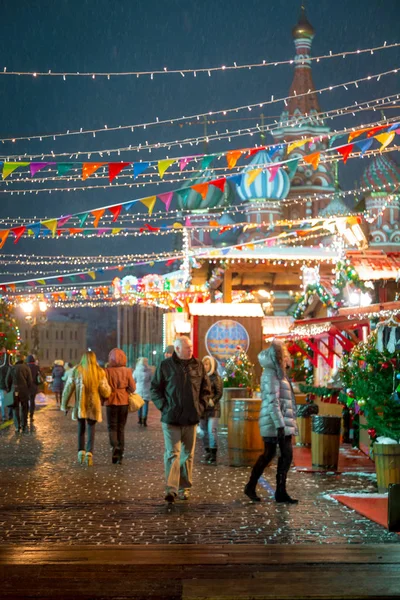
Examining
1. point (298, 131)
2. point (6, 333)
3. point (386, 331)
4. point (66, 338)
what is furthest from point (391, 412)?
point (66, 338)

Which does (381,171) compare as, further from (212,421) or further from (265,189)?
(212,421)

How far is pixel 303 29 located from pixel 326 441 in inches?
3103

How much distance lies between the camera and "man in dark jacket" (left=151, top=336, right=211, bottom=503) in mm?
11212

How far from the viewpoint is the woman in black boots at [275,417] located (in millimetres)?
11086

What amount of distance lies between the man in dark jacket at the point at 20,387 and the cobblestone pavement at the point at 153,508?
618cm

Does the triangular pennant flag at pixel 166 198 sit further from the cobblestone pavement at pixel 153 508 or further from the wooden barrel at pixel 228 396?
the wooden barrel at pixel 228 396

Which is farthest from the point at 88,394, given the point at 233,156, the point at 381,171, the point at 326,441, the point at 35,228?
the point at 381,171

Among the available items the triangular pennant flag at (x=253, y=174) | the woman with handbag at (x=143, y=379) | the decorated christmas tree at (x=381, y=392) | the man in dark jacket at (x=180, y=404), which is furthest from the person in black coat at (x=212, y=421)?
the woman with handbag at (x=143, y=379)

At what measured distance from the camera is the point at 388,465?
38.2 feet

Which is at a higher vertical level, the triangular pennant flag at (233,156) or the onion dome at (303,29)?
the onion dome at (303,29)

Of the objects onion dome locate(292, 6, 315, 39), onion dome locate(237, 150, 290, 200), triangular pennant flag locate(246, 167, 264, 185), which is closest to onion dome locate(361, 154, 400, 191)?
onion dome locate(237, 150, 290, 200)

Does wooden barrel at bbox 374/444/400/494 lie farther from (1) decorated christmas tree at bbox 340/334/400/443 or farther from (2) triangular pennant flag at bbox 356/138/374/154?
(2) triangular pennant flag at bbox 356/138/374/154

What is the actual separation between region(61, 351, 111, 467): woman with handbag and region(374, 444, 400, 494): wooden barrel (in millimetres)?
4600

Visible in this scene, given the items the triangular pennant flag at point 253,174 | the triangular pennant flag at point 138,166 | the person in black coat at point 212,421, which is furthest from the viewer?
the triangular pennant flag at point 253,174
